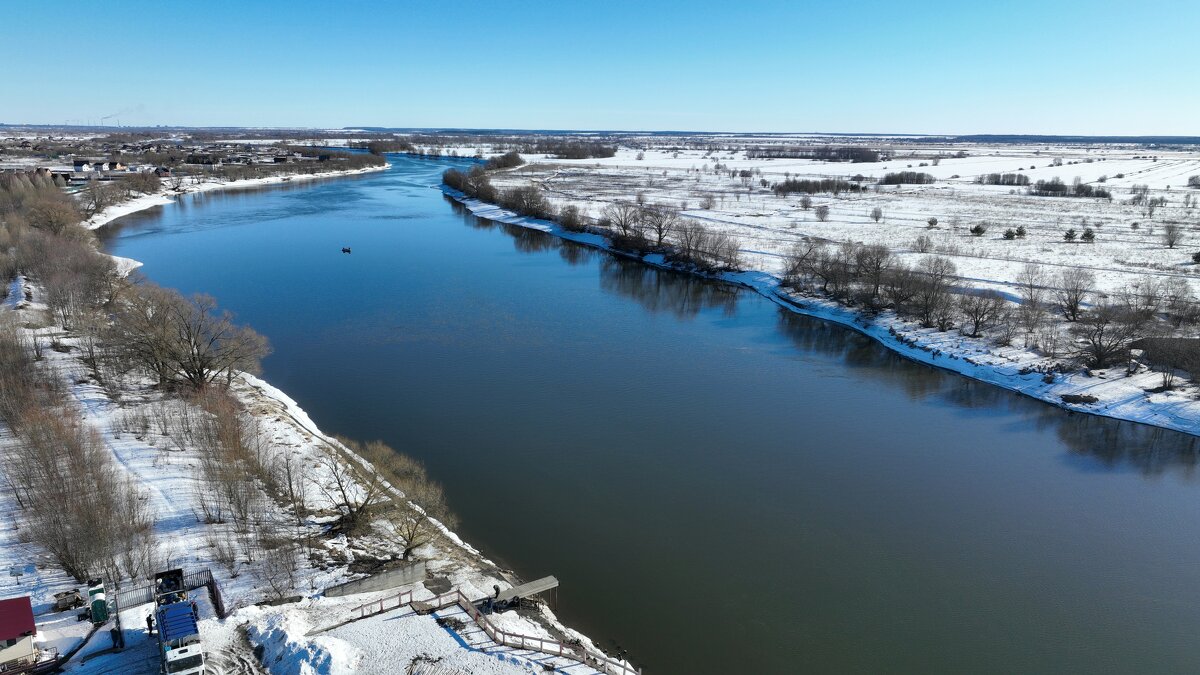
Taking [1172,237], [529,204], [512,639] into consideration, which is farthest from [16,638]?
[1172,237]

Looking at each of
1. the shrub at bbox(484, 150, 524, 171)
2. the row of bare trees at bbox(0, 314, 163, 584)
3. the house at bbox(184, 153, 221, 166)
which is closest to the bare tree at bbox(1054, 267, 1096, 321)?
the row of bare trees at bbox(0, 314, 163, 584)

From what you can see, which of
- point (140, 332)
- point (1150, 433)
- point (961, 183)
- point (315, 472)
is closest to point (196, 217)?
point (140, 332)

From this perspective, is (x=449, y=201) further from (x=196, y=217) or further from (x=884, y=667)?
(x=884, y=667)

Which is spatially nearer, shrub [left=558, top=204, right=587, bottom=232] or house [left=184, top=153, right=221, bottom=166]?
shrub [left=558, top=204, right=587, bottom=232]

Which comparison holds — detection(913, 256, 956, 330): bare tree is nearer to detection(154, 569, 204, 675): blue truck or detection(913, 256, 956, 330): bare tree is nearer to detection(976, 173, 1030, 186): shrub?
detection(154, 569, 204, 675): blue truck

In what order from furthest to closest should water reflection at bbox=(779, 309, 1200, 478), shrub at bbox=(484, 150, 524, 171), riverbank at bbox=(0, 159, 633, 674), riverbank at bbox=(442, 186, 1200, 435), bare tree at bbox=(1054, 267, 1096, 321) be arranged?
shrub at bbox=(484, 150, 524, 171) → bare tree at bbox=(1054, 267, 1096, 321) → riverbank at bbox=(442, 186, 1200, 435) → water reflection at bbox=(779, 309, 1200, 478) → riverbank at bbox=(0, 159, 633, 674)

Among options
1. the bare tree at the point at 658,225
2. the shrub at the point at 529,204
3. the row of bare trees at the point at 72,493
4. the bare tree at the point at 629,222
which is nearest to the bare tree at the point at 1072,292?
the bare tree at the point at 658,225
